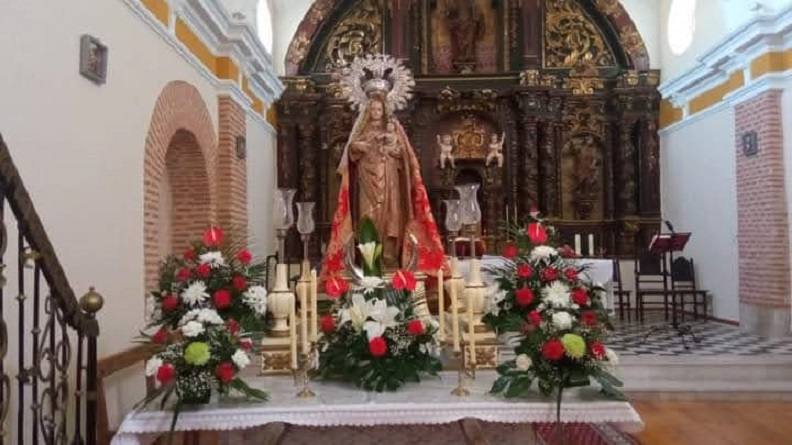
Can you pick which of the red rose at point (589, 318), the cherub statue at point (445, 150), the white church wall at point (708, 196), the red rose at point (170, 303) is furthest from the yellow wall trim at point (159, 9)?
the white church wall at point (708, 196)

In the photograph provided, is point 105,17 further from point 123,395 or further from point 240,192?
point 240,192

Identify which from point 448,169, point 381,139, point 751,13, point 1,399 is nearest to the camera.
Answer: point 1,399

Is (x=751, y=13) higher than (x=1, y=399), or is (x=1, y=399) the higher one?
(x=751, y=13)

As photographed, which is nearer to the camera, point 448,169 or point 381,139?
point 381,139

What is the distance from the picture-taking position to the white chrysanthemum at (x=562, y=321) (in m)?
3.19

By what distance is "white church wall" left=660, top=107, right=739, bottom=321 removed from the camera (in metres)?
10.8

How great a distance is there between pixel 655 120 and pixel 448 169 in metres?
3.93

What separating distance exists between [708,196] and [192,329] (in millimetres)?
10427

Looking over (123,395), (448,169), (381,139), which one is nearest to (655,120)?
(448,169)

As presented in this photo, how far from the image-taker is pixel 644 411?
639 centimetres

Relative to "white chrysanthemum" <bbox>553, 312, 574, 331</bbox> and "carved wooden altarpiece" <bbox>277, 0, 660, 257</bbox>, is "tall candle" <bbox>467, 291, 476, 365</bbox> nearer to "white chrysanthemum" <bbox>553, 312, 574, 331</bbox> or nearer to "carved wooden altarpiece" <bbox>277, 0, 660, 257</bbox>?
"white chrysanthemum" <bbox>553, 312, 574, 331</bbox>

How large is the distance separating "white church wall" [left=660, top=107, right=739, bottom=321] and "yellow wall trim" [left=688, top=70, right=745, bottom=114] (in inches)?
7.3

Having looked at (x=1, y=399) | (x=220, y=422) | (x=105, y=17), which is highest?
(x=105, y=17)

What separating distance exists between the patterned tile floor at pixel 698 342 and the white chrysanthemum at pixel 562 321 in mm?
4907
